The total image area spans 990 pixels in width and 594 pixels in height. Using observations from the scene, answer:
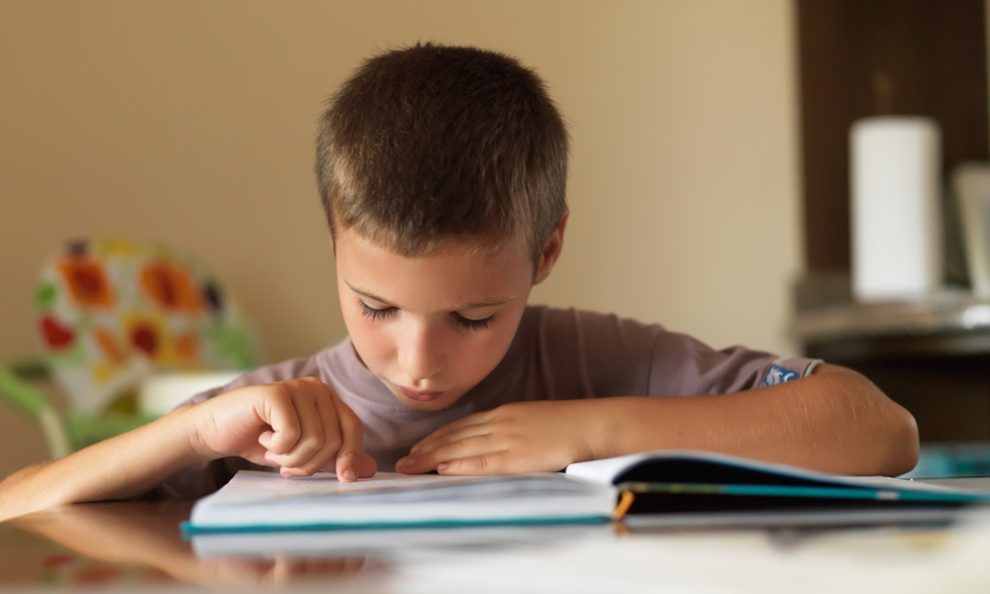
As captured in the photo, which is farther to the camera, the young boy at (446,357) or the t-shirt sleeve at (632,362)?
the t-shirt sleeve at (632,362)

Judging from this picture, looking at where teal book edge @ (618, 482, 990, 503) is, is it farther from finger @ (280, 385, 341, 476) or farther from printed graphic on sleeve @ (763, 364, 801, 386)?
printed graphic on sleeve @ (763, 364, 801, 386)

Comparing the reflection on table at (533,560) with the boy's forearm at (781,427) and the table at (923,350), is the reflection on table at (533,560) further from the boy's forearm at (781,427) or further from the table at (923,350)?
the table at (923,350)

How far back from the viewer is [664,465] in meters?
0.60

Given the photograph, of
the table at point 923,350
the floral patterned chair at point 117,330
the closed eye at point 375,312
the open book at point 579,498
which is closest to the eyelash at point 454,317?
the closed eye at point 375,312

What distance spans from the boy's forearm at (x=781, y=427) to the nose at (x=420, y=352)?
0.12 meters

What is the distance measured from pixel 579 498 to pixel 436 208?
318 mm

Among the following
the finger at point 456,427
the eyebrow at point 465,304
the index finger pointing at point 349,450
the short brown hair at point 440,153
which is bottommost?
the finger at point 456,427

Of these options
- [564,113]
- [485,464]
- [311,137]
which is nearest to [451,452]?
[485,464]

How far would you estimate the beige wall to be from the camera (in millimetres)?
2496

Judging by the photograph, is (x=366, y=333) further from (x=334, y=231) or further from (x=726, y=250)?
(x=726, y=250)

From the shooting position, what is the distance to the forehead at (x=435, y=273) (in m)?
0.81

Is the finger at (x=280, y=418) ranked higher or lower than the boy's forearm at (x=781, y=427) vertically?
higher

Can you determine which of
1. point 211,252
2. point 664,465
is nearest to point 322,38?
point 211,252

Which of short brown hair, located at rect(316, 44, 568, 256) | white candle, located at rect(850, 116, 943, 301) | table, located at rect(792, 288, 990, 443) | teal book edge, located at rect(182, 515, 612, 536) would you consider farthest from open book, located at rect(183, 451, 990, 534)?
white candle, located at rect(850, 116, 943, 301)
